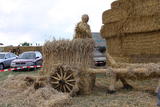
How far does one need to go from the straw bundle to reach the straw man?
15.0 inches

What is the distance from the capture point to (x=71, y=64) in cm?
677

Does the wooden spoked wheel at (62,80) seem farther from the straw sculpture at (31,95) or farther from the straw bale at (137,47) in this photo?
the straw bale at (137,47)

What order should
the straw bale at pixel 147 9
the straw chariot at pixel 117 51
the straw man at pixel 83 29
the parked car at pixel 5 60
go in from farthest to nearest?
the parked car at pixel 5 60
the straw bale at pixel 147 9
the straw man at pixel 83 29
the straw chariot at pixel 117 51

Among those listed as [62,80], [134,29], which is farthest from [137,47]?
[62,80]

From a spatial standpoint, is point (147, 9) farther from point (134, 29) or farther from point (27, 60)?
point (27, 60)

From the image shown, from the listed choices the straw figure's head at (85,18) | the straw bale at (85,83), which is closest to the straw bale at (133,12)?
the straw figure's head at (85,18)

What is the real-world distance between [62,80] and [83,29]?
1.71 metres

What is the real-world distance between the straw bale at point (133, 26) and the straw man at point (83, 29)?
8.22 ft

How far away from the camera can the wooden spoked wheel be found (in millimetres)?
6738

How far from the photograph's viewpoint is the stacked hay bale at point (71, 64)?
6723 mm

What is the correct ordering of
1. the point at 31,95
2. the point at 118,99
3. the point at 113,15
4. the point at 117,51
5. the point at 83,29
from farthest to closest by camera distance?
the point at 117,51 → the point at 113,15 → the point at 83,29 → the point at 31,95 → the point at 118,99

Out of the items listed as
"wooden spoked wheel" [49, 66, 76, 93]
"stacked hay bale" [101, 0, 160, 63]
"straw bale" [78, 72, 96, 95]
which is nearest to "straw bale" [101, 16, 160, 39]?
"stacked hay bale" [101, 0, 160, 63]

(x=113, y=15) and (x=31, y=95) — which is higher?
(x=113, y=15)

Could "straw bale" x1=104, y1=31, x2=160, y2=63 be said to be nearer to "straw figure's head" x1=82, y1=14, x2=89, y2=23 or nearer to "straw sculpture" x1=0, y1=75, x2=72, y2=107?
"straw figure's head" x1=82, y1=14, x2=89, y2=23
